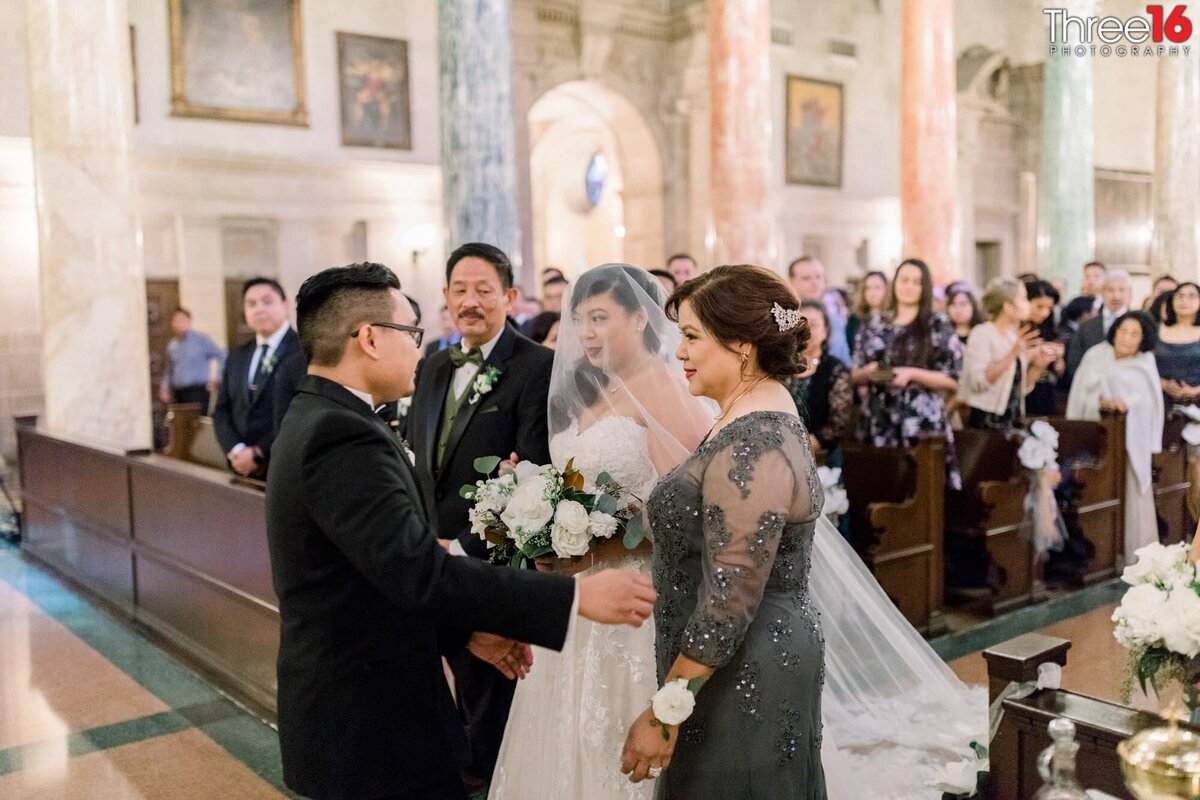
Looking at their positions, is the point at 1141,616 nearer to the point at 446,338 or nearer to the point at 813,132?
the point at 446,338

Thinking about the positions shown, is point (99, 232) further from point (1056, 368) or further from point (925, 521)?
point (1056, 368)

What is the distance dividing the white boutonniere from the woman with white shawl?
507 centimetres

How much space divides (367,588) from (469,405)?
1638 millimetres

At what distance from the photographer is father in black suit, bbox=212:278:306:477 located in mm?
6004

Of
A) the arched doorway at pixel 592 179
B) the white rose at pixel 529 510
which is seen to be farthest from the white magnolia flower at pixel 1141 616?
the arched doorway at pixel 592 179

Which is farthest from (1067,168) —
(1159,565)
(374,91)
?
(1159,565)

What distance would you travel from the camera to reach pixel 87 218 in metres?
7.99

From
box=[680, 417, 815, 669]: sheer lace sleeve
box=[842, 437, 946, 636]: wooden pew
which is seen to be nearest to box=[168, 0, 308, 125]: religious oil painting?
box=[842, 437, 946, 636]: wooden pew

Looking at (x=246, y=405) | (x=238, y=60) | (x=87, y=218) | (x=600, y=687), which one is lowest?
(x=600, y=687)

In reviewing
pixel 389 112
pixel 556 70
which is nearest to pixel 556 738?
pixel 389 112

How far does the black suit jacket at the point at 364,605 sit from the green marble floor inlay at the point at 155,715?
205 centimetres

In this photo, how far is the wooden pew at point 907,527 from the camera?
5570mm

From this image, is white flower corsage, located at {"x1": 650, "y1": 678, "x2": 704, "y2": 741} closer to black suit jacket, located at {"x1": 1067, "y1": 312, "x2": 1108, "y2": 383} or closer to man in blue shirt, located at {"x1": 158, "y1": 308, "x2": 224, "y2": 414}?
black suit jacket, located at {"x1": 1067, "y1": 312, "x2": 1108, "y2": 383}

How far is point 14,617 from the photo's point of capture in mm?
6613
